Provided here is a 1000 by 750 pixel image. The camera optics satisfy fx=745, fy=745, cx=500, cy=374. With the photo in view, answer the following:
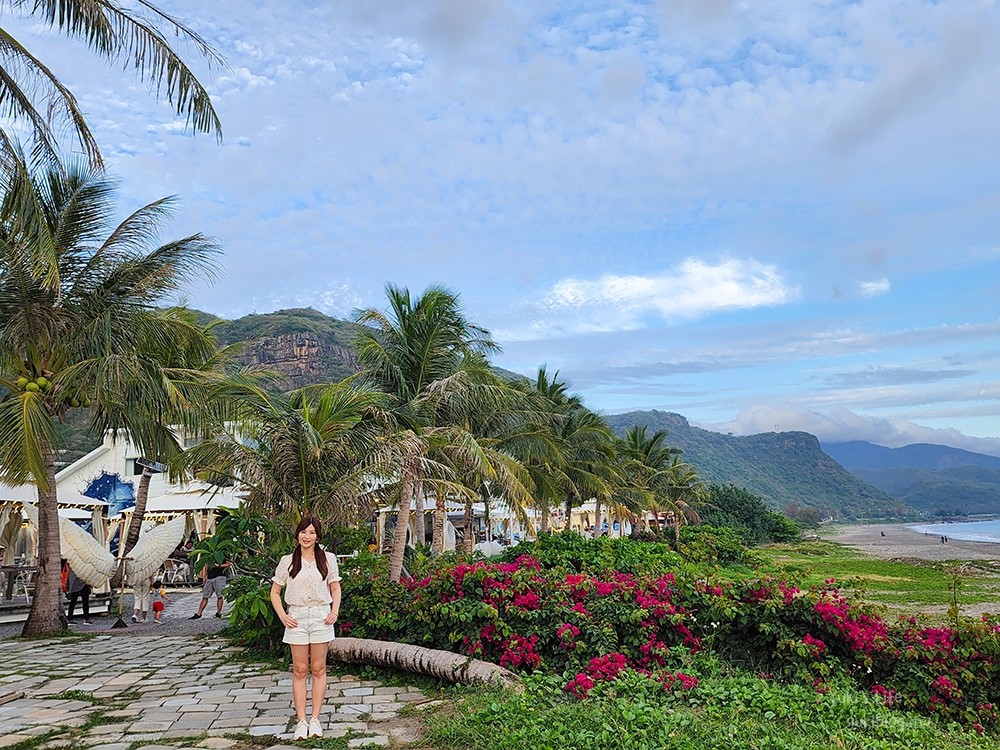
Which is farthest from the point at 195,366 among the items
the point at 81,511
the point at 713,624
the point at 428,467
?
the point at 713,624

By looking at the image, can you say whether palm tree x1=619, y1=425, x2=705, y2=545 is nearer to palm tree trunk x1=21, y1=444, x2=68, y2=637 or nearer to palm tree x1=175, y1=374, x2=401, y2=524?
palm tree x1=175, y1=374, x2=401, y2=524

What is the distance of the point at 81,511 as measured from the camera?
1653cm

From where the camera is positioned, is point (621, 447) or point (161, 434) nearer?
point (161, 434)

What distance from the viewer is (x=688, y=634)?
6.80 meters

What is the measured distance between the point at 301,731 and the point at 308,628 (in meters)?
0.69

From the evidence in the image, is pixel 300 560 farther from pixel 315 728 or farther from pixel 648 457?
pixel 648 457

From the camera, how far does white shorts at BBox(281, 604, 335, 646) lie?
539 centimetres

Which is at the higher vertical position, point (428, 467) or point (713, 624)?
point (428, 467)

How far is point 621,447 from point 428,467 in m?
29.4

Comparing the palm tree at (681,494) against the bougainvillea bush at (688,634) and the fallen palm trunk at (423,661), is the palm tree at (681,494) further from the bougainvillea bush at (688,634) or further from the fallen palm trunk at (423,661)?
the fallen palm trunk at (423,661)

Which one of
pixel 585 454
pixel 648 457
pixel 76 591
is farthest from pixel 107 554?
pixel 648 457

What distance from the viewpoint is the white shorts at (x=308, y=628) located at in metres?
5.39

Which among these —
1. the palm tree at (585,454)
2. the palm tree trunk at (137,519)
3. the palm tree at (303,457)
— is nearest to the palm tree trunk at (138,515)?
the palm tree trunk at (137,519)

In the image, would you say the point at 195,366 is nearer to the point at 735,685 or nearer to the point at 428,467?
the point at 428,467
